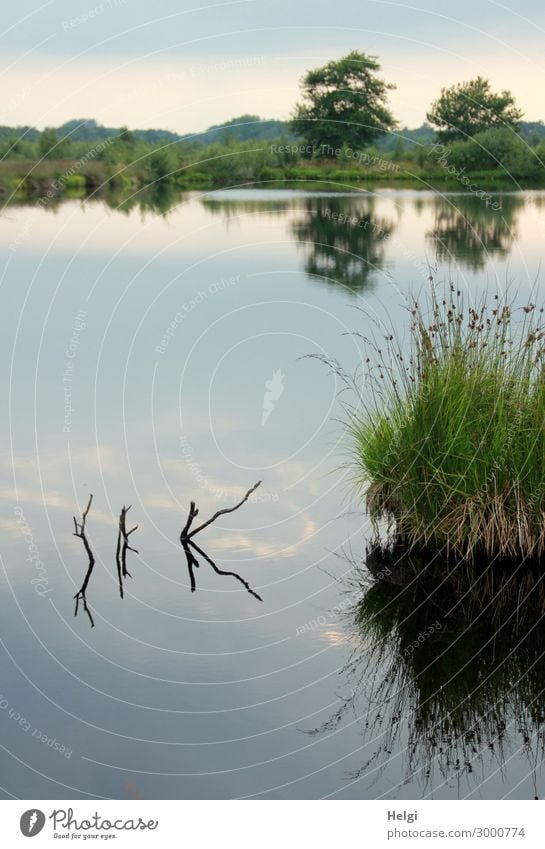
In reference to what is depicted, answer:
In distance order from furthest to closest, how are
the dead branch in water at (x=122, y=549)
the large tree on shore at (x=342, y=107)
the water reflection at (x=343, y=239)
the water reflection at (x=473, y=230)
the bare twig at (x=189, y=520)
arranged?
the large tree on shore at (x=342, y=107)
the water reflection at (x=473, y=230)
the water reflection at (x=343, y=239)
the bare twig at (x=189, y=520)
the dead branch in water at (x=122, y=549)

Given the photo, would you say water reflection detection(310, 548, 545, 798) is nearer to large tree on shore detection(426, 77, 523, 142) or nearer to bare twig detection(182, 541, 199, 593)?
bare twig detection(182, 541, 199, 593)

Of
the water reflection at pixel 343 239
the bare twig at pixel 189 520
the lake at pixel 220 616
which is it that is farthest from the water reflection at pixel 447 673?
the water reflection at pixel 343 239

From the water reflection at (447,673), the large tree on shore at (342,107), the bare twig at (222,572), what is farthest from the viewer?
the large tree on shore at (342,107)

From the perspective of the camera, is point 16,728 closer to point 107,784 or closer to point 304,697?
point 107,784

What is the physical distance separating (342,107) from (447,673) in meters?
40.4

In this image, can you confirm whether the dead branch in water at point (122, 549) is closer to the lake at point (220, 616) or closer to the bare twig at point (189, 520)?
the lake at point (220, 616)

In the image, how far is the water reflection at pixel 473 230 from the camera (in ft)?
97.0

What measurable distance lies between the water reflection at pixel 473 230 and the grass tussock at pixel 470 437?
1405 cm

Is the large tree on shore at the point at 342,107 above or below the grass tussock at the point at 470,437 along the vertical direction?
above

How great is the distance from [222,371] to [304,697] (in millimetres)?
10530

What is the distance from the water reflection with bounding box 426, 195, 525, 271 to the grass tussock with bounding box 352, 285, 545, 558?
46.1 feet

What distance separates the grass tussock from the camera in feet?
31.3

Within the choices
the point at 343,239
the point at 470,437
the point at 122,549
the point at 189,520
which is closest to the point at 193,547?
the point at 189,520

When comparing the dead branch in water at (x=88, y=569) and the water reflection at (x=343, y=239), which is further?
the water reflection at (x=343, y=239)
